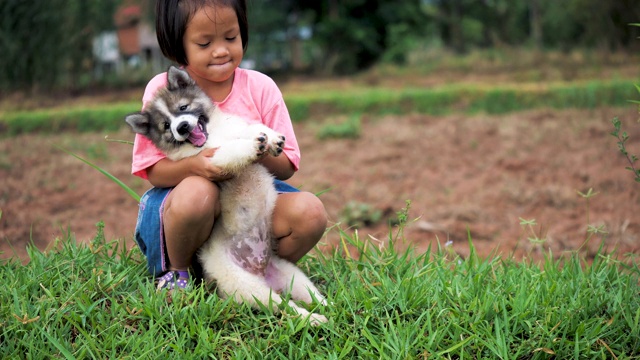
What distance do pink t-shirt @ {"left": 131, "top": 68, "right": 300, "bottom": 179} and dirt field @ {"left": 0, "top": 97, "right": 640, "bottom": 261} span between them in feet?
3.63

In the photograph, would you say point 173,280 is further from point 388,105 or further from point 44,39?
point 44,39

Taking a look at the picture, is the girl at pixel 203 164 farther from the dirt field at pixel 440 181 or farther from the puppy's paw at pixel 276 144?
the dirt field at pixel 440 181

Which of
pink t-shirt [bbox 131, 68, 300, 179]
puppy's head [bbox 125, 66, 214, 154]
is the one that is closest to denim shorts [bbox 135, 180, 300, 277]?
pink t-shirt [bbox 131, 68, 300, 179]

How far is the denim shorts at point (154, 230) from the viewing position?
9.02 ft

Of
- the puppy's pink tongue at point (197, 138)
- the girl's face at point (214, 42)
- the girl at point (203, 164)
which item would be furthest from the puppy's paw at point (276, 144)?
the girl's face at point (214, 42)

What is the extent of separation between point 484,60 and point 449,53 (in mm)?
1775

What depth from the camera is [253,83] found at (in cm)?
292

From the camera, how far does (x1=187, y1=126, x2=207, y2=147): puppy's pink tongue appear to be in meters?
2.64

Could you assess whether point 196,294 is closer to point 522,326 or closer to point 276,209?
point 276,209

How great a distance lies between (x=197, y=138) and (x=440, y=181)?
444 centimetres

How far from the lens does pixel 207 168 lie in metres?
2.57

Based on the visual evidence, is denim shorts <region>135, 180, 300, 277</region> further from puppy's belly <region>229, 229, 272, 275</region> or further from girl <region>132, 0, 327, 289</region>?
puppy's belly <region>229, 229, 272, 275</region>

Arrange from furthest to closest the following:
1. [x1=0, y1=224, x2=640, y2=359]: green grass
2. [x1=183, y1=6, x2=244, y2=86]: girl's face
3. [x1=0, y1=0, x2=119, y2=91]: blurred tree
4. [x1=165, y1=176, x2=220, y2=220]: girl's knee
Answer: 1. [x1=0, y1=0, x2=119, y2=91]: blurred tree
2. [x1=183, y1=6, x2=244, y2=86]: girl's face
3. [x1=165, y1=176, x2=220, y2=220]: girl's knee
4. [x1=0, y1=224, x2=640, y2=359]: green grass

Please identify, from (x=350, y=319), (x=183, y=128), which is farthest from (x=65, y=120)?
(x=350, y=319)
